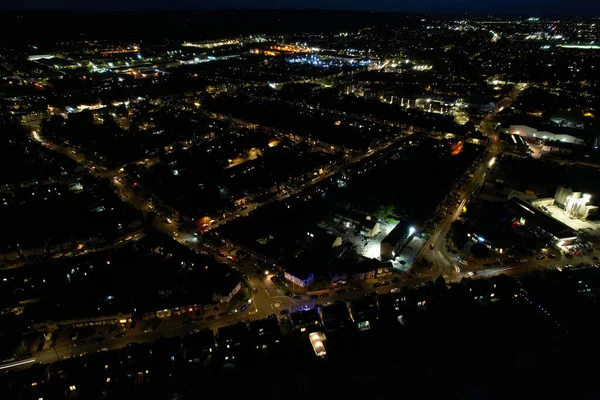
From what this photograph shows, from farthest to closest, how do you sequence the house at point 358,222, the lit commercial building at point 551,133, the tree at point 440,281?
the lit commercial building at point 551,133 < the house at point 358,222 < the tree at point 440,281

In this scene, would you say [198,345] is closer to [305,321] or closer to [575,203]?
[305,321]

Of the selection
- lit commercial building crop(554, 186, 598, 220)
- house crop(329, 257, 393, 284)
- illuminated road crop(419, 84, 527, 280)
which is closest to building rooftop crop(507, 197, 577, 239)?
lit commercial building crop(554, 186, 598, 220)

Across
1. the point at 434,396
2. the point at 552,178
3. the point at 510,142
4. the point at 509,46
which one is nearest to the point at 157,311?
the point at 434,396

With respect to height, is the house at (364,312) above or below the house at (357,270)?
below

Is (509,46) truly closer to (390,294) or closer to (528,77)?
(528,77)

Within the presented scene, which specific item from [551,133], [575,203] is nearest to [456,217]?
[575,203]

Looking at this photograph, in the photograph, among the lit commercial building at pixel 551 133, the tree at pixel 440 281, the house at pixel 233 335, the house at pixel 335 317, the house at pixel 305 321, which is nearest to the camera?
the house at pixel 233 335

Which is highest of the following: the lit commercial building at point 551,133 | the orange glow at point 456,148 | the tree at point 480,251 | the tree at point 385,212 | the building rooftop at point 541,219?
the lit commercial building at point 551,133

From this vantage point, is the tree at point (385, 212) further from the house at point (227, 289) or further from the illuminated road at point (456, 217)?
the house at point (227, 289)

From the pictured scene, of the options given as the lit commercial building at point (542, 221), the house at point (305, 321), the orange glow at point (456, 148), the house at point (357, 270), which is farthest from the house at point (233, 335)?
the orange glow at point (456, 148)

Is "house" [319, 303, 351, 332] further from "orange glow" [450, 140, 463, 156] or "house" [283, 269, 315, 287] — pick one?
"orange glow" [450, 140, 463, 156]

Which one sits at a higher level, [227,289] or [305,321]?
[227,289]
